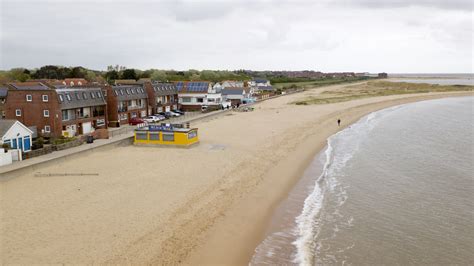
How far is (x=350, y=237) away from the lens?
55.5 ft

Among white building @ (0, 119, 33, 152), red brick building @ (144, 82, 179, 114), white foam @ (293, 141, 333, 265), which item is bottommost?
white foam @ (293, 141, 333, 265)

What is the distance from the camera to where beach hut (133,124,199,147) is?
33906 mm

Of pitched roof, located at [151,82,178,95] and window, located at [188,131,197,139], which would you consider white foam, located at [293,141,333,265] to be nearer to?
window, located at [188,131,197,139]

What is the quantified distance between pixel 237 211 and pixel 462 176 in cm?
1594

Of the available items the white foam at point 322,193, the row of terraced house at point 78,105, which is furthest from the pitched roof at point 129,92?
the white foam at point 322,193

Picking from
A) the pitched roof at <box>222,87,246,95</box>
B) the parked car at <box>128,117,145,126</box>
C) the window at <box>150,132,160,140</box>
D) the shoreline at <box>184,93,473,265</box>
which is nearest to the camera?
the shoreline at <box>184,93,473,265</box>

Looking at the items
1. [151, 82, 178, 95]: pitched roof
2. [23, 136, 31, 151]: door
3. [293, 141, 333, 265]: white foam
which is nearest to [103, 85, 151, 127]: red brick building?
[151, 82, 178, 95]: pitched roof

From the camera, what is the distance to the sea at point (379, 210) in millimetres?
15406

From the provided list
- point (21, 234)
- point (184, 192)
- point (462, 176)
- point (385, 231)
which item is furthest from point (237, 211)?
point (462, 176)

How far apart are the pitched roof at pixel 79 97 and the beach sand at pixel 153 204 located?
8.31 meters

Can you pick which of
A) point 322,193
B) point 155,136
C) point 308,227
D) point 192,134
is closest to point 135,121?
point 155,136

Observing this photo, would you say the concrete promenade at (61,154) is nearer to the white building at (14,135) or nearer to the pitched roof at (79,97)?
the white building at (14,135)

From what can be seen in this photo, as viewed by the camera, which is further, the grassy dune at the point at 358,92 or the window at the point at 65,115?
the grassy dune at the point at 358,92

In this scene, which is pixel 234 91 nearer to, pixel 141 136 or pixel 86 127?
pixel 86 127
